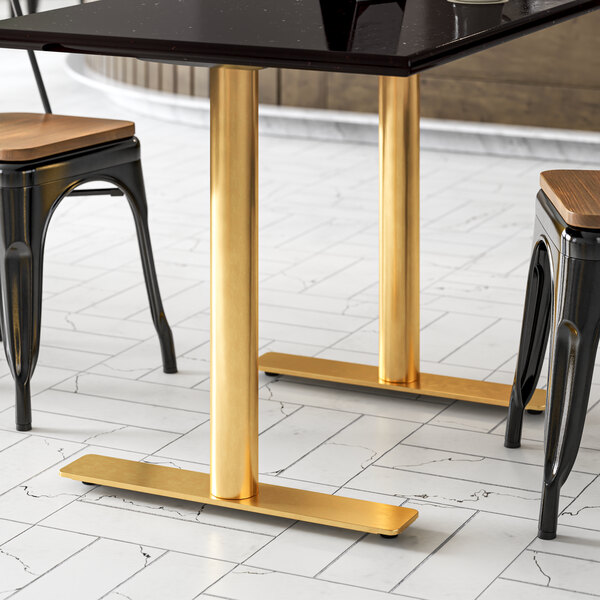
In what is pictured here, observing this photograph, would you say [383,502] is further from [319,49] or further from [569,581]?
[319,49]

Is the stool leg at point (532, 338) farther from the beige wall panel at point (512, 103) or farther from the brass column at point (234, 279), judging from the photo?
the beige wall panel at point (512, 103)

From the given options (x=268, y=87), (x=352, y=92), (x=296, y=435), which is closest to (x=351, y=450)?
(x=296, y=435)

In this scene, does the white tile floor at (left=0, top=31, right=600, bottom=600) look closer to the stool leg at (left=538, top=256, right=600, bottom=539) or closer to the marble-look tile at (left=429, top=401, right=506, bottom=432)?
the marble-look tile at (left=429, top=401, right=506, bottom=432)

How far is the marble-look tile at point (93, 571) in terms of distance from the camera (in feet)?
6.11

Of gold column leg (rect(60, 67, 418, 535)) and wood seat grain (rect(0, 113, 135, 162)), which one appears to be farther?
wood seat grain (rect(0, 113, 135, 162))

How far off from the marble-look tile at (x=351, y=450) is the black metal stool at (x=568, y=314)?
1.43 ft

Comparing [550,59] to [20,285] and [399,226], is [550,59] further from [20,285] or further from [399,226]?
[20,285]

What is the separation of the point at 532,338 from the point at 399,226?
0.42 m

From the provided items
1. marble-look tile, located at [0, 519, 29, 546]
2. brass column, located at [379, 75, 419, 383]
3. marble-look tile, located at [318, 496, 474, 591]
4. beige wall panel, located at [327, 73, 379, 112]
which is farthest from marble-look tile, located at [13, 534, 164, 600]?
beige wall panel, located at [327, 73, 379, 112]

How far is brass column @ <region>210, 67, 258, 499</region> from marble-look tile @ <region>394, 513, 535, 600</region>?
367 millimetres

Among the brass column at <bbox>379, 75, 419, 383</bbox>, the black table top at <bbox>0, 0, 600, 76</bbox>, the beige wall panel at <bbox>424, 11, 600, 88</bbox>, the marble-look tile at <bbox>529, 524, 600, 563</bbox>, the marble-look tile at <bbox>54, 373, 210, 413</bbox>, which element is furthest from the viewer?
the beige wall panel at <bbox>424, 11, 600, 88</bbox>

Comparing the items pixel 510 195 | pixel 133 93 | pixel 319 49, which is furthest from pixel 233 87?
pixel 133 93

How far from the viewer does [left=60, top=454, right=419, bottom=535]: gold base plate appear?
2.05 m

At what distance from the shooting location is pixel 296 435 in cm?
251
